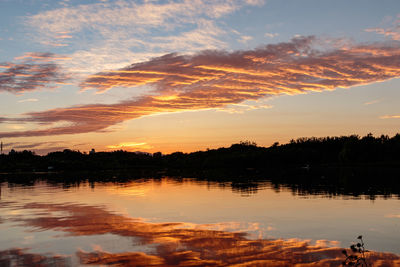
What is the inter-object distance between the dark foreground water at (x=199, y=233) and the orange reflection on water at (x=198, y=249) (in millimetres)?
43

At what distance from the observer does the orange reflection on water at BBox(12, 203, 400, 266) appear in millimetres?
15633

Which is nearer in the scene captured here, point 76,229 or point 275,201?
point 76,229

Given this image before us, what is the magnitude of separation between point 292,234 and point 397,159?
568 ft

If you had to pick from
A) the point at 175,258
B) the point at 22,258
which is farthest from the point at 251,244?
the point at 22,258

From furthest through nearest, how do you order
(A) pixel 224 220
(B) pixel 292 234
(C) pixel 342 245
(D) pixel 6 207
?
1. (D) pixel 6 207
2. (A) pixel 224 220
3. (B) pixel 292 234
4. (C) pixel 342 245

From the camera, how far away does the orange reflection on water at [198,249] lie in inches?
615

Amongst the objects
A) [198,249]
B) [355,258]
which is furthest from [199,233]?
[355,258]

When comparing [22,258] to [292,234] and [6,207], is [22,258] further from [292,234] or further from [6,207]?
[6,207]

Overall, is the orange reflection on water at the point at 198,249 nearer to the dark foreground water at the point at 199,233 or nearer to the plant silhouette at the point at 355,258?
the dark foreground water at the point at 199,233

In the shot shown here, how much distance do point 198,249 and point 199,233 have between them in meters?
4.00

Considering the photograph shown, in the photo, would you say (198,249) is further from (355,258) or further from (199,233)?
(355,258)

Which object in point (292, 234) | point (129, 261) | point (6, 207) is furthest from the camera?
point (6, 207)

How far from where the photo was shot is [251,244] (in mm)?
18703

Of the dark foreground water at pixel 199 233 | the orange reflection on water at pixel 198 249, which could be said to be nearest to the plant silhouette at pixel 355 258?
the orange reflection on water at pixel 198 249
